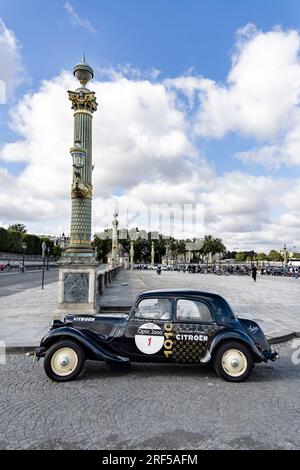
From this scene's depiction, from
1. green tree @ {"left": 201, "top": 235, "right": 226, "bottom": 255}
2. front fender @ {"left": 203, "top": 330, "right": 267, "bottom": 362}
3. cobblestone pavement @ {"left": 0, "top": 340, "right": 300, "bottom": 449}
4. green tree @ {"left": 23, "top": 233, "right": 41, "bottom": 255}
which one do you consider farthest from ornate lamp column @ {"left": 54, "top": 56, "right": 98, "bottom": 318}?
green tree @ {"left": 201, "top": 235, "right": 226, "bottom": 255}

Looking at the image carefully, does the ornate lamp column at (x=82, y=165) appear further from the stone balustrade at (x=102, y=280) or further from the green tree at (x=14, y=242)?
the green tree at (x=14, y=242)

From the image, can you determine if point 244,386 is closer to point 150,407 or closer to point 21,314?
point 150,407

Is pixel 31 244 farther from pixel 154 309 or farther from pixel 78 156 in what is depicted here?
pixel 154 309

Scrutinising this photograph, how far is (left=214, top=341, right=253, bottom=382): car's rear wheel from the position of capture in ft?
19.0

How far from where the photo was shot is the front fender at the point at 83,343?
585 centimetres

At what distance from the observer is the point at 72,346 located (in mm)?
5836

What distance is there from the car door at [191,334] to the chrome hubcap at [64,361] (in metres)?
1.58

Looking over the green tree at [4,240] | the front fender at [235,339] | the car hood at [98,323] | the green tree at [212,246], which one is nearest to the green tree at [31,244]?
the green tree at [4,240]

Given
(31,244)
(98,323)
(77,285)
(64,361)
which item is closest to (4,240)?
(31,244)

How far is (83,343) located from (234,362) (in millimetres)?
2372

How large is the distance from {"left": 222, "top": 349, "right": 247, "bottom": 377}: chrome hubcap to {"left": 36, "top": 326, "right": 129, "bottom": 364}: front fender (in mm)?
1559

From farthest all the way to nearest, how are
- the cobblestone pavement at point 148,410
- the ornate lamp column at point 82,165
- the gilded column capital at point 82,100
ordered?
1. the gilded column capital at point 82,100
2. the ornate lamp column at point 82,165
3. the cobblestone pavement at point 148,410

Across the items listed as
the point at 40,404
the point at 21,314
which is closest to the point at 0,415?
the point at 40,404

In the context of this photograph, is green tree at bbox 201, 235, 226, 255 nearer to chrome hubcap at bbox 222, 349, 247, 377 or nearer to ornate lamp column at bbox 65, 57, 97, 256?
ornate lamp column at bbox 65, 57, 97, 256
